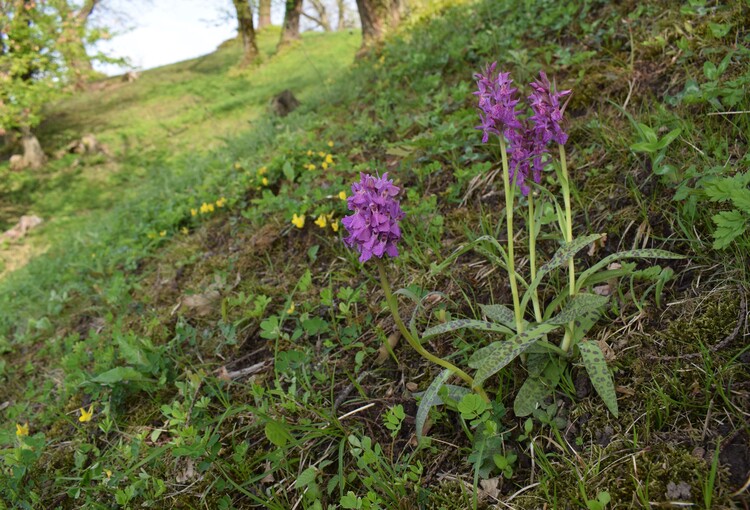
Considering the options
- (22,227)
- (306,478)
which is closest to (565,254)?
(306,478)

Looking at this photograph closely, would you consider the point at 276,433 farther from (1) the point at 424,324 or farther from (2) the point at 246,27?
(2) the point at 246,27

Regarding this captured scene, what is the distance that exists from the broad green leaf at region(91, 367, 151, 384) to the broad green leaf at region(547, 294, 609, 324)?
1.89 meters

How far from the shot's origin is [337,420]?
1.65m

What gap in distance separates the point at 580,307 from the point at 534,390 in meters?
0.30

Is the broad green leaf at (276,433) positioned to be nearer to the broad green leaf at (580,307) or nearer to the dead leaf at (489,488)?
the dead leaf at (489,488)

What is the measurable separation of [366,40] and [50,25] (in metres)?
8.04

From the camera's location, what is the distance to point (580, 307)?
1405 millimetres

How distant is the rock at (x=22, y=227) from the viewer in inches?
340

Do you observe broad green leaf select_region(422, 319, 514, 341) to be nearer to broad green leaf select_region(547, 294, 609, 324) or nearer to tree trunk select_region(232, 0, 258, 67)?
broad green leaf select_region(547, 294, 609, 324)

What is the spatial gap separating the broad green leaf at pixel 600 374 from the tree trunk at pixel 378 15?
6.93m

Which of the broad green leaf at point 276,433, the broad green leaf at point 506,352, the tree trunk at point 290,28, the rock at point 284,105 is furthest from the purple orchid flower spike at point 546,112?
the tree trunk at point 290,28

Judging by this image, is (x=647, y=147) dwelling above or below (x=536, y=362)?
above

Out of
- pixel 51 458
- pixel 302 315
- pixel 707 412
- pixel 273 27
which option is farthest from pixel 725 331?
pixel 273 27

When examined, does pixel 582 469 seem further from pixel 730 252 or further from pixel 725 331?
pixel 730 252
